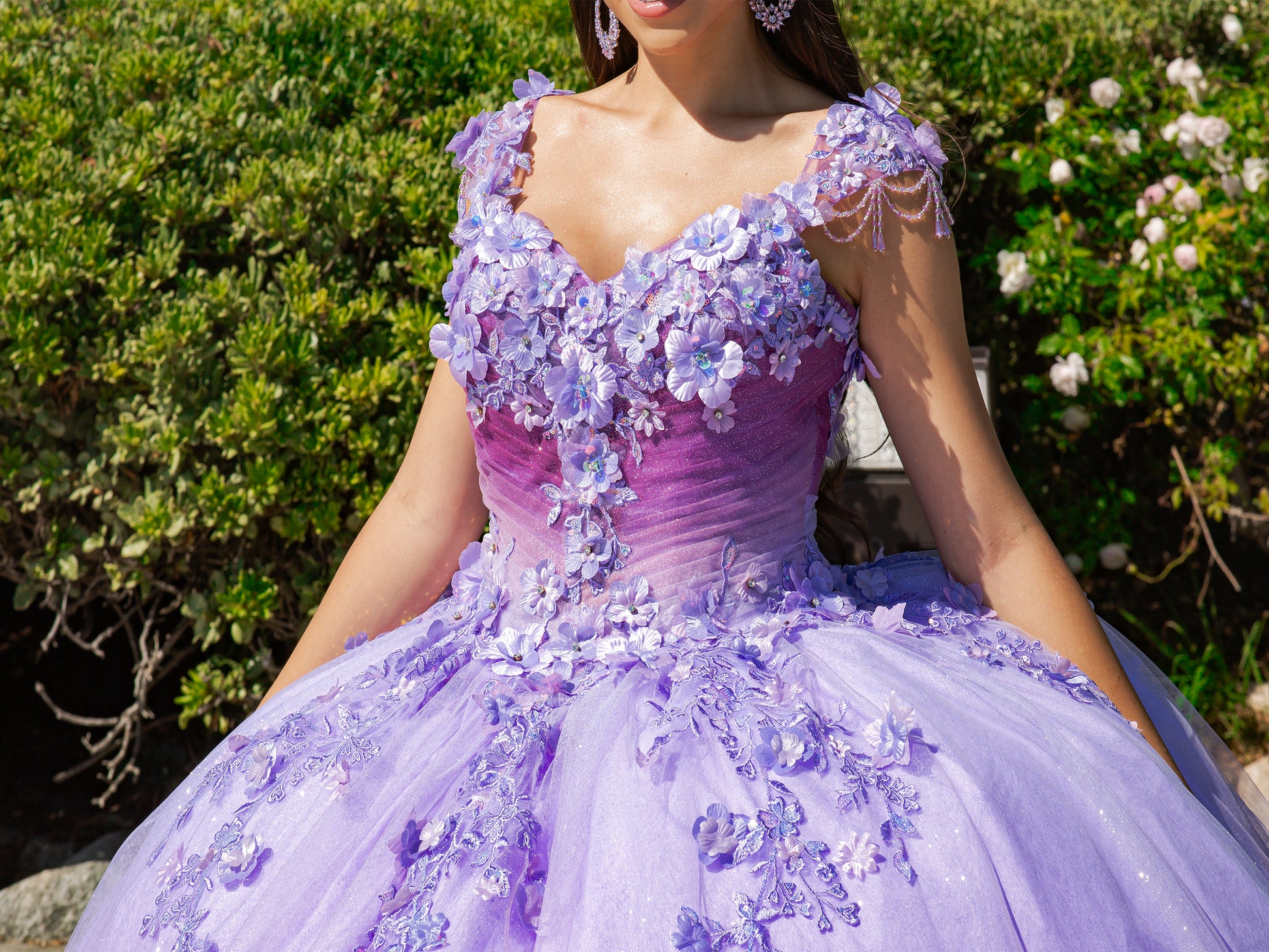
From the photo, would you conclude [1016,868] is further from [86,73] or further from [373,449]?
[86,73]

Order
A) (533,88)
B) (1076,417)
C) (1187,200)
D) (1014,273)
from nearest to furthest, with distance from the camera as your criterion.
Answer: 1. (533,88)
2. (1187,200)
3. (1014,273)
4. (1076,417)

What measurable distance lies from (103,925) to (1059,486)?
3.11 metres

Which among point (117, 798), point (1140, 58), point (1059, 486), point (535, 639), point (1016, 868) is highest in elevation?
point (535, 639)

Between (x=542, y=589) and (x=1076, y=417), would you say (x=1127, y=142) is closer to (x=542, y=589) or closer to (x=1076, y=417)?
(x=1076, y=417)

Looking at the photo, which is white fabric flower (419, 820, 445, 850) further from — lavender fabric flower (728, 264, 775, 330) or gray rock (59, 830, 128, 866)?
gray rock (59, 830, 128, 866)

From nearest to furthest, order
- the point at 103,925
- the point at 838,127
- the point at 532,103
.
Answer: the point at 103,925, the point at 838,127, the point at 532,103

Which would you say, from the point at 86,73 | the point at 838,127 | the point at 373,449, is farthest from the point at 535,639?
the point at 86,73

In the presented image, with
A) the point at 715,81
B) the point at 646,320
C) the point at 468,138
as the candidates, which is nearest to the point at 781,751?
the point at 646,320

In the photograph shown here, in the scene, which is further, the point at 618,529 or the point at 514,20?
the point at 514,20

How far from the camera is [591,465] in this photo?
164 centimetres

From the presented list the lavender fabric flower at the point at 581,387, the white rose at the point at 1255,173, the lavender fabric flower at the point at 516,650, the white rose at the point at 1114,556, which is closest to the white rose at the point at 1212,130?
the white rose at the point at 1255,173

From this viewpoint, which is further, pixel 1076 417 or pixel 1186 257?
pixel 1076 417

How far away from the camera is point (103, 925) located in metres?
1.55

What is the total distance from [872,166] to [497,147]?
1.85ft
